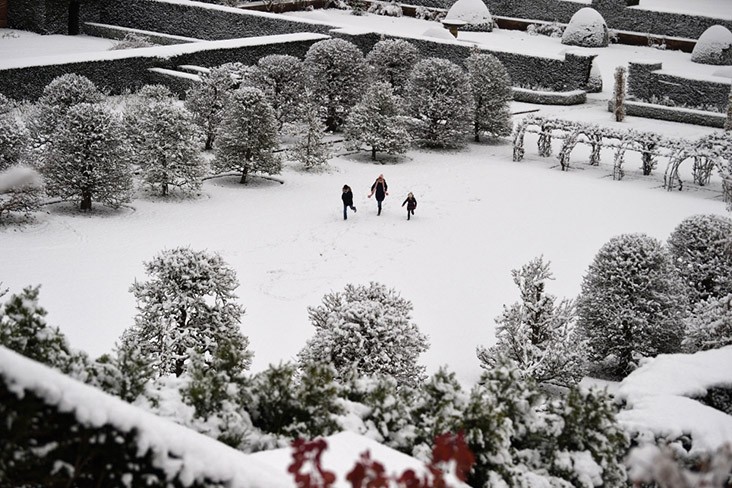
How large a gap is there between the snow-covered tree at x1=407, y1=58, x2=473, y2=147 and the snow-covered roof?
12612 mm

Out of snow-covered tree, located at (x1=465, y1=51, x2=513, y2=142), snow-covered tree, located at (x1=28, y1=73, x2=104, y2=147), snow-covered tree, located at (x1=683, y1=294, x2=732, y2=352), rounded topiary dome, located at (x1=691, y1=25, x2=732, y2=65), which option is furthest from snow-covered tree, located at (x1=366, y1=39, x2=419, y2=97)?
snow-covered tree, located at (x1=683, y1=294, x2=732, y2=352)

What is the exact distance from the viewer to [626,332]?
37.4 feet

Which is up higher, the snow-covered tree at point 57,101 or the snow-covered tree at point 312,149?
the snow-covered tree at point 57,101

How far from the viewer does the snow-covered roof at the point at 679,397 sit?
7.29m

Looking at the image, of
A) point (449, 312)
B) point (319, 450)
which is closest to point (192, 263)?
point (449, 312)

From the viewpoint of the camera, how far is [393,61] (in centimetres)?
2470

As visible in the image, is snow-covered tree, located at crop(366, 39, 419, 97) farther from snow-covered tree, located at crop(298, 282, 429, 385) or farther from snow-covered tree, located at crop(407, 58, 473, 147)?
snow-covered tree, located at crop(298, 282, 429, 385)

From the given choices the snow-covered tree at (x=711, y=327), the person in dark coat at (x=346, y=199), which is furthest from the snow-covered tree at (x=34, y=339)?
the person in dark coat at (x=346, y=199)

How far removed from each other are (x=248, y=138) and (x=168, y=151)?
1.80 m

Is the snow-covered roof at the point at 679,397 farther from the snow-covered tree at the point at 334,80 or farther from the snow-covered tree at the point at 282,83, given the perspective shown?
the snow-covered tree at the point at 334,80

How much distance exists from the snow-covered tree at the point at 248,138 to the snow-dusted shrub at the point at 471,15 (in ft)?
69.6

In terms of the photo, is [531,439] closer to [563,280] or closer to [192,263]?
[192,263]

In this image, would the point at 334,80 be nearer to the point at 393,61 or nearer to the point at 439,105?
the point at 393,61

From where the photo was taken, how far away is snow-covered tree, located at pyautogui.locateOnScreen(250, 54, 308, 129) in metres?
21.8
